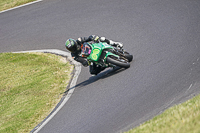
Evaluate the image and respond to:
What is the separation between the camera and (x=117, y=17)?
15.0 meters

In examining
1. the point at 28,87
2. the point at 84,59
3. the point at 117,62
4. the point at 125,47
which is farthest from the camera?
the point at 125,47

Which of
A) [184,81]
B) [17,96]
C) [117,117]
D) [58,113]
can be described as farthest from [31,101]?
[184,81]

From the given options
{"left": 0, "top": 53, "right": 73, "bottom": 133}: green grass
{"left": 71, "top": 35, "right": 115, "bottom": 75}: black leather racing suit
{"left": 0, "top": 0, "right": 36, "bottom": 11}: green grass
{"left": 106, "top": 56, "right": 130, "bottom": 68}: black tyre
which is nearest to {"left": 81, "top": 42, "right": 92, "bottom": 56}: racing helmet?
{"left": 71, "top": 35, "right": 115, "bottom": 75}: black leather racing suit

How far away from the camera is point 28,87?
39.5 feet

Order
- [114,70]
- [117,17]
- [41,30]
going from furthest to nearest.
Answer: [41,30] → [117,17] → [114,70]

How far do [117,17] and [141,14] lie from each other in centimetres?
126

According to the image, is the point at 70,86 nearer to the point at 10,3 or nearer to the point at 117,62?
the point at 117,62

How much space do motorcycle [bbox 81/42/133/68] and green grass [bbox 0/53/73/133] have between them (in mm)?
1849

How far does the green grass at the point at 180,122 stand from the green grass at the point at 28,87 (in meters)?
4.75

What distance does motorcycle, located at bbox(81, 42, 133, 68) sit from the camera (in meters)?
9.80

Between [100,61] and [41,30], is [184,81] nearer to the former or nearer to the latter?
[100,61]

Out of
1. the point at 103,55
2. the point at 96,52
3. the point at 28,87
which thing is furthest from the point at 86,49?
the point at 28,87

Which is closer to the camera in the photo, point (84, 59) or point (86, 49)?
point (86, 49)

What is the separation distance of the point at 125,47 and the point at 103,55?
2449mm
